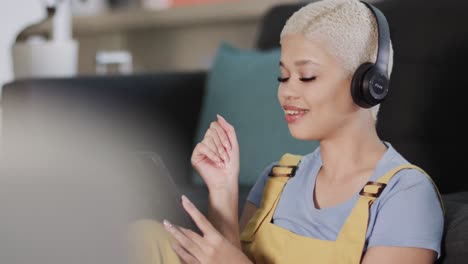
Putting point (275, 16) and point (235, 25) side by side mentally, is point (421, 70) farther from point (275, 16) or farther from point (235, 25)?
point (235, 25)

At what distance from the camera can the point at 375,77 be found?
2.29 feet

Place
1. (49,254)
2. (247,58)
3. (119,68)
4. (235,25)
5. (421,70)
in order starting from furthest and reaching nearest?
(119,68), (235,25), (247,58), (421,70), (49,254)

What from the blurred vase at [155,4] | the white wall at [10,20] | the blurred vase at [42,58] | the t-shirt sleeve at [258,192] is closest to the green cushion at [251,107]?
the t-shirt sleeve at [258,192]

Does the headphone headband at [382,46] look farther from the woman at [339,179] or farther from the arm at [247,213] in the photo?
the arm at [247,213]

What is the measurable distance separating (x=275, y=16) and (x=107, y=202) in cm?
90

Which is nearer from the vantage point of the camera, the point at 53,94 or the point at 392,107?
the point at 392,107

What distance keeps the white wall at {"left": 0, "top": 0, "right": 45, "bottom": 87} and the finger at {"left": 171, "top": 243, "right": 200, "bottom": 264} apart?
6.66 ft

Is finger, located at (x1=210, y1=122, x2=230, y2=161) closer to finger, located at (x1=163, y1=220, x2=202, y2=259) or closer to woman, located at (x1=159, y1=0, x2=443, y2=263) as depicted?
woman, located at (x1=159, y1=0, x2=443, y2=263)

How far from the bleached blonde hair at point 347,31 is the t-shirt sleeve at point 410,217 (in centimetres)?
11

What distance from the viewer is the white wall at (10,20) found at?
263 centimetres

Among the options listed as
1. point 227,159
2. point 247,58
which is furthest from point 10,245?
point 247,58

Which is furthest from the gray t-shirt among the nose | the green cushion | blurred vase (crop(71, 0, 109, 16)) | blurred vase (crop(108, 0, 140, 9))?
blurred vase (crop(71, 0, 109, 16))

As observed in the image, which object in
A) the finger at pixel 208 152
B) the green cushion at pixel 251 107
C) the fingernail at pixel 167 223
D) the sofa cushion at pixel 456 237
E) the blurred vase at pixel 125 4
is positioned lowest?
the blurred vase at pixel 125 4

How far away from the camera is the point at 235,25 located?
2.08 meters
